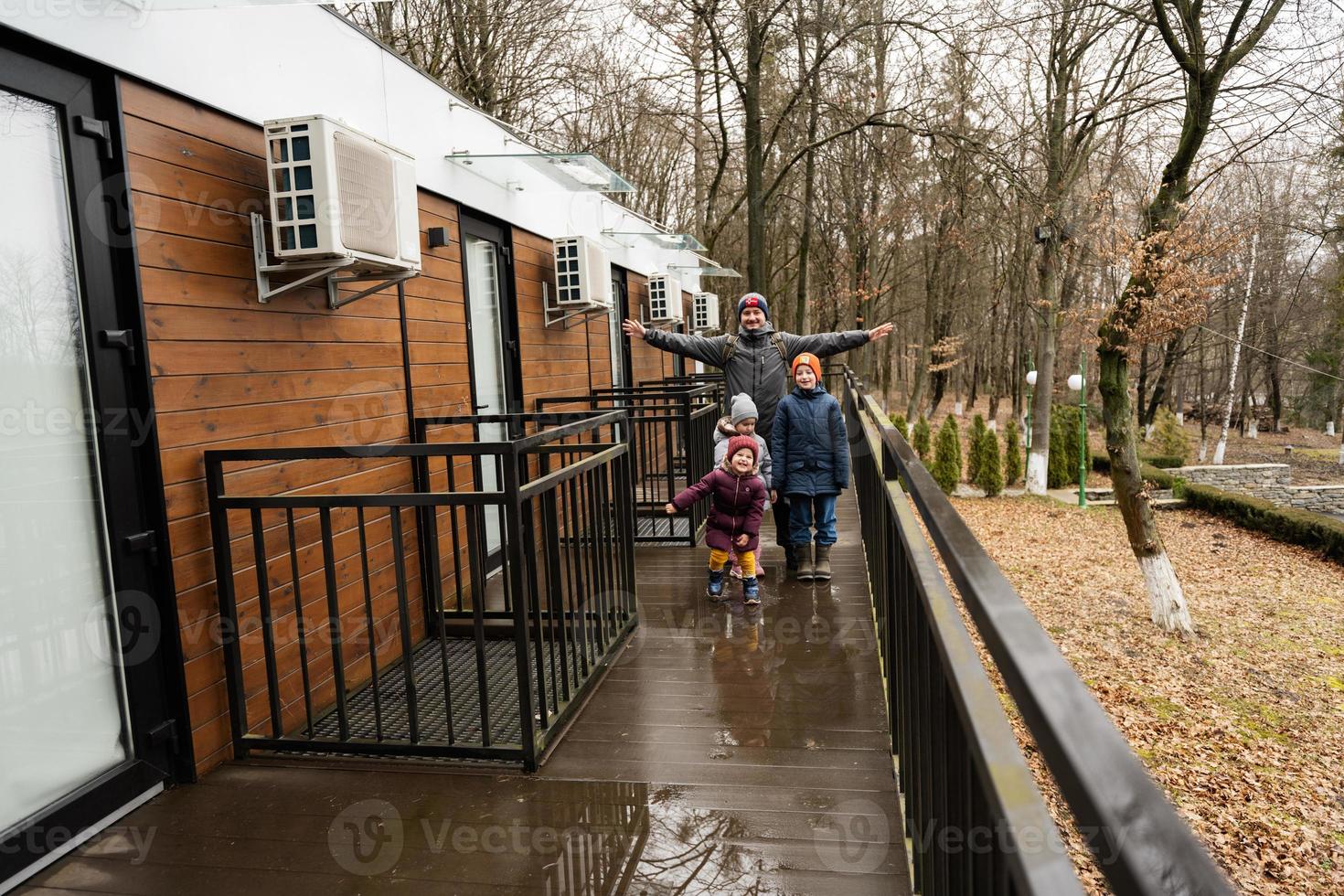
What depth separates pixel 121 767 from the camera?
9.00 feet

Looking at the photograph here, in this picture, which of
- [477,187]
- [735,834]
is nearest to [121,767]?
[735,834]

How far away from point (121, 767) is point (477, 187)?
4296 mm

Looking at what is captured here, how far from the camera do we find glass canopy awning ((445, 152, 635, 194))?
5.83m

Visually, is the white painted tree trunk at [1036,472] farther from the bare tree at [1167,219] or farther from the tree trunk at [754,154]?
the tree trunk at [754,154]

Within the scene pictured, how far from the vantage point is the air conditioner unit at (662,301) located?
1152cm

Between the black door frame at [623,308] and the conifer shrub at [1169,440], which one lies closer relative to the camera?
the black door frame at [623,308]

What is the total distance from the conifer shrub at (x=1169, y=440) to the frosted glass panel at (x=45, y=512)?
93.1ft

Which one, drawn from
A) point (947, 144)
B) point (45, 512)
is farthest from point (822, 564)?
point (947, 144)

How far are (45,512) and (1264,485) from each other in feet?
89.7

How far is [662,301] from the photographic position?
38.2 ft

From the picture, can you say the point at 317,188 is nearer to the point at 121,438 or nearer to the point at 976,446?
the point at 121,438

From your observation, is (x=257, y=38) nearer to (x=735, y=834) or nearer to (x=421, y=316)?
(x=421, y=316)

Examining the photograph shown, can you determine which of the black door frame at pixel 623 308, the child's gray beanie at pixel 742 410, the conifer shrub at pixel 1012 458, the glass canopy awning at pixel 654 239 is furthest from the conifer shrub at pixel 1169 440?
the child's gray beanie at pixel 742 410

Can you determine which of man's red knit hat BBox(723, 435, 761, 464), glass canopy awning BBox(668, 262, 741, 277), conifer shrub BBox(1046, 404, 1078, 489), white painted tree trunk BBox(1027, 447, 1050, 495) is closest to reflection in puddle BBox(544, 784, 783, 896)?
man's red knit hat BBox(723, 435, 761, 464)
